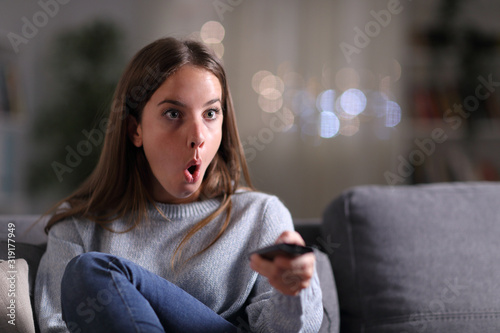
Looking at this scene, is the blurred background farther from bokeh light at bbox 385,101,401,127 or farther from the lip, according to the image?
the lip

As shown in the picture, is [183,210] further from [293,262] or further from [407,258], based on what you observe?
[407,258]

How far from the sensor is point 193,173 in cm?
113

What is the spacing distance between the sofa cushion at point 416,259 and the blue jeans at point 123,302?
47cm

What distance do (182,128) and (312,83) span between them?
2.08 m

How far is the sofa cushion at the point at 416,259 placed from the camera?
48.6 inches

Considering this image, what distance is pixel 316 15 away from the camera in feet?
10.2

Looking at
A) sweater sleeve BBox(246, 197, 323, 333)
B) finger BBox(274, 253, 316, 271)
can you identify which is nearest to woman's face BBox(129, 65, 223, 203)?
sweater sleeve BBox(246, 197, 323, 333)

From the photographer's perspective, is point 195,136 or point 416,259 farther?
point 416,259

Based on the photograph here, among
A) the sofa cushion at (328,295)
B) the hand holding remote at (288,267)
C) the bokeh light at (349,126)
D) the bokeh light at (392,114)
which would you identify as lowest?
the sofa cushion at (328,295)

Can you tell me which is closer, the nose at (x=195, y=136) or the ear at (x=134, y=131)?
the nose at (x=195, y=136)

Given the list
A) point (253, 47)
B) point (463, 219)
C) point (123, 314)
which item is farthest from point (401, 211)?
point (253, 47)

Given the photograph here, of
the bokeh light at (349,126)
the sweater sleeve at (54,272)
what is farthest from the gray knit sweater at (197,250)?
the bokeh light at (349,126)

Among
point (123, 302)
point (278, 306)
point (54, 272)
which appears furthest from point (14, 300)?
point (278, 306)

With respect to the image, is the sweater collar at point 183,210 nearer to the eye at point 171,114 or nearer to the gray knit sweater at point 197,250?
the gray knit sweater at point 197,250
